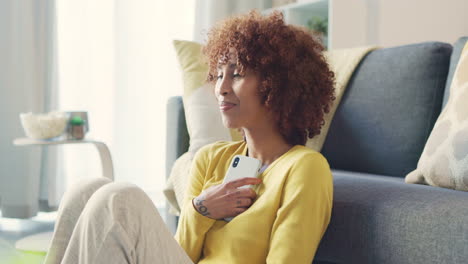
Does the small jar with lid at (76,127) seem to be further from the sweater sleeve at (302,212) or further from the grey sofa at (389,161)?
the sweater sleeve at (302,212)

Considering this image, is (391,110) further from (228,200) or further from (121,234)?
(121,234)

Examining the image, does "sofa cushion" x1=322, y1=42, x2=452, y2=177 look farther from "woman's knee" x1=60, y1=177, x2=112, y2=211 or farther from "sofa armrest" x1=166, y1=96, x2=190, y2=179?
"woman's knee" x1=60, y1=177, x2=112, y2=211

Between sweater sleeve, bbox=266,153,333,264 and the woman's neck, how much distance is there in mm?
137

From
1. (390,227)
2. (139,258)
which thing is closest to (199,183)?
(139,258)

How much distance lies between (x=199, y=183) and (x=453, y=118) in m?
0.61

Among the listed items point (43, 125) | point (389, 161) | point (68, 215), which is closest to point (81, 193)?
point (68, 215)

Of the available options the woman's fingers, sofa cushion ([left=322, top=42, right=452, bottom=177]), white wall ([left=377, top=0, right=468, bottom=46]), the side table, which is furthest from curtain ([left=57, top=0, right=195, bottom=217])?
the woman's fingers

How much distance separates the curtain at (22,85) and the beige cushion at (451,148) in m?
2.03

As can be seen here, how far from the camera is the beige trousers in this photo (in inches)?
31.4

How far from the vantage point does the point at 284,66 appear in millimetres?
1032

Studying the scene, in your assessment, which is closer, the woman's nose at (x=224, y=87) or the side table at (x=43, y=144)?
the woman's nose at (x=224, y=87)

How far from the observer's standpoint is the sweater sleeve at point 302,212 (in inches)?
33.2

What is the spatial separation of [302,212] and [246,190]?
0.50 feet

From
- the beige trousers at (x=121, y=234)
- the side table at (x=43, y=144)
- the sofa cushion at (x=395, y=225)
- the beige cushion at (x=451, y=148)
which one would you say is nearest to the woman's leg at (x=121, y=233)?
the beige trousers at (x=121, y=234)
